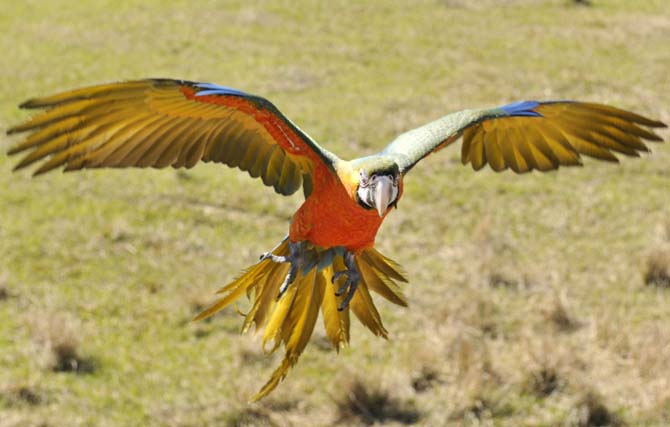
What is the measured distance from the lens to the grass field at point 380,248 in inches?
303

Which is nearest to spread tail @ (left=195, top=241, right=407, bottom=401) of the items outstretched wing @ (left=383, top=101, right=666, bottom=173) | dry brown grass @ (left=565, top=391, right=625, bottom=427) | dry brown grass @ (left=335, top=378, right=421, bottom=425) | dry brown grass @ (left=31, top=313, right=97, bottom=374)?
outstretched wing @ (left=383, top=101, right=666, bottom=173)

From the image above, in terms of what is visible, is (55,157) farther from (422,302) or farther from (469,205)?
(469,205)

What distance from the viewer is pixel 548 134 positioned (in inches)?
199

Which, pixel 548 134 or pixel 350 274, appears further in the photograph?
pixel 548 134

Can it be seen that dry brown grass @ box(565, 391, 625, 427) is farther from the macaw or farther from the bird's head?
the bird's head

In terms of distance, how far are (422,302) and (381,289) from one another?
436cm

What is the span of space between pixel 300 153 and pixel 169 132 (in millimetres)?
577

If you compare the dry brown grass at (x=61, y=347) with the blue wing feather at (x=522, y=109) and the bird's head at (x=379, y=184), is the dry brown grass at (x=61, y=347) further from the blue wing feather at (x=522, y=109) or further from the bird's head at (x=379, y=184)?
the bird's head at (x=379, y=184)

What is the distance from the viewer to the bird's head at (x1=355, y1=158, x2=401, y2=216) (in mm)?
3521

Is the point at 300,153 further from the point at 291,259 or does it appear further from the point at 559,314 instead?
the point at 559,314

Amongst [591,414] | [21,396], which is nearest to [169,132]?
[21,396]

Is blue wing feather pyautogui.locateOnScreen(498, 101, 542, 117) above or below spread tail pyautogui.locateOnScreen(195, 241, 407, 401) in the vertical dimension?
above

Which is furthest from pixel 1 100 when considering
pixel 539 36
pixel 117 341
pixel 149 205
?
pixel 539 36

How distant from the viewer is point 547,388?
787cm
